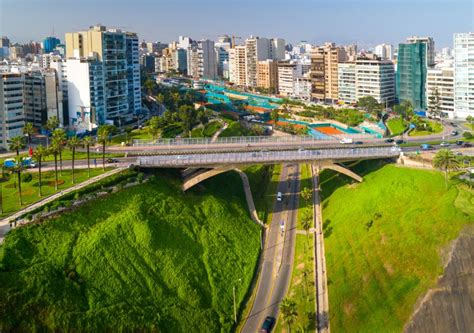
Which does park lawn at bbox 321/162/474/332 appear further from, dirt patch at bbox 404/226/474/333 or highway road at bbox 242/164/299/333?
highway road at bbox 242/164/299/333

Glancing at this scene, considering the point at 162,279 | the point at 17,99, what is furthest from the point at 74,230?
the point at 17,99

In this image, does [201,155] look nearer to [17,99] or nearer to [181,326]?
[181,326]

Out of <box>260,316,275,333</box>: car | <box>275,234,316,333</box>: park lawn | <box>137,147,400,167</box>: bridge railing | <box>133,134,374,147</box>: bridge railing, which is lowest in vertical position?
<box>260,316,275,333</box>: car

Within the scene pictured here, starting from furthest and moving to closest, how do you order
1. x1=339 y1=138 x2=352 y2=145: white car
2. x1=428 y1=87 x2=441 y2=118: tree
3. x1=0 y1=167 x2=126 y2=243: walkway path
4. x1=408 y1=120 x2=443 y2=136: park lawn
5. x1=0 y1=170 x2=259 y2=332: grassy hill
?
1. x1=428 y1=87 x2=441 y2=118: tree
2. x1=408 y1=120 x2=443 y2=136: park lawn
3. x1=339 y1=138 x2=352 y2=145: white car
4. x1=0 y1=167 x2=126 y2=243: walkway path
5. x1=0 y1=170 x2=259 y2=332: grassy hill

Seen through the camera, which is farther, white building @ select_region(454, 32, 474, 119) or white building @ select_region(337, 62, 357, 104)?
white building @ select_region(337, 62, 357, 104)

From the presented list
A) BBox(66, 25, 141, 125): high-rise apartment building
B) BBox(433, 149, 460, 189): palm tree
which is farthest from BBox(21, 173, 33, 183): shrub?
BBox(433, 149, 460, 189): palm tree

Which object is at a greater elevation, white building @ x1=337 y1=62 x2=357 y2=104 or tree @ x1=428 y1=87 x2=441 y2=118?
white building @ x1=337 y1=62 x2=357 y2=104

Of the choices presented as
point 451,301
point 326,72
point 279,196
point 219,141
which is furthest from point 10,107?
point 326,72

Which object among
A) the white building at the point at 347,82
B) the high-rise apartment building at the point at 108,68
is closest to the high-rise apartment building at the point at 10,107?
the high-rise apartment building at the point at 108,68
